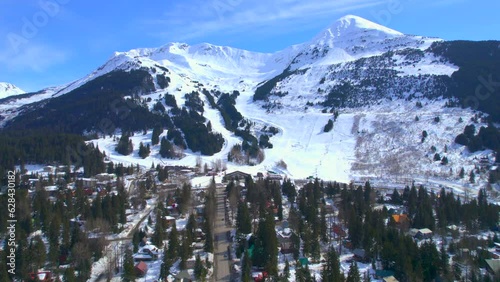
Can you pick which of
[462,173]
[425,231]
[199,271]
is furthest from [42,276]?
[462,173]

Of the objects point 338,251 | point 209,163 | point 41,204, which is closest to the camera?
point 338,251

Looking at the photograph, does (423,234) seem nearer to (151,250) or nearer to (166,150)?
(151,250)

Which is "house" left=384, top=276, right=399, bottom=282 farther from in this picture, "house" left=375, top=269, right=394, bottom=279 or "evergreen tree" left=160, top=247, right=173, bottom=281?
"evergreen tree" left=160, top=247, right=173, bottom=281

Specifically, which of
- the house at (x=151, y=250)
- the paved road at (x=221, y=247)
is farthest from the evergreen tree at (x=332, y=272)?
the house at (x=151, y=250)

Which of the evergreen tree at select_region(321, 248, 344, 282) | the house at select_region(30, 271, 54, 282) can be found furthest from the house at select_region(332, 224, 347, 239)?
the house at select_region(30, 271, 54, 282)

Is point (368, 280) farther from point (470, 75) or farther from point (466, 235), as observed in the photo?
point (470, 75)

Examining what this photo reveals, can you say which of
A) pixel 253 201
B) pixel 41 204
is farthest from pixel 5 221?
pixel 253 201
